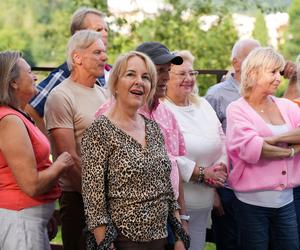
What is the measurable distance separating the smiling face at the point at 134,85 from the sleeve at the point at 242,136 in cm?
86

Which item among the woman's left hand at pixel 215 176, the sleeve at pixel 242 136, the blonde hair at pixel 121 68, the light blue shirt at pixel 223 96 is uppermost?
the blonde hair at pixel 121 68

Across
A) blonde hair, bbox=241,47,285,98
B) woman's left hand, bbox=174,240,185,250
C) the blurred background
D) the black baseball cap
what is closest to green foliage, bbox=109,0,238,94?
the blurred background

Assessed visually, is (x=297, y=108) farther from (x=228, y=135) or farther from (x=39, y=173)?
(x=39, y=173)

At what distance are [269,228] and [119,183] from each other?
125 cm

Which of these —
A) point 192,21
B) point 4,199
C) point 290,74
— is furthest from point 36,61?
point 4,199

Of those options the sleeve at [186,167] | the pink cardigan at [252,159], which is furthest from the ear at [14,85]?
the pink cardigan at [252,159]

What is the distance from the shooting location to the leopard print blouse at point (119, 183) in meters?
2.96

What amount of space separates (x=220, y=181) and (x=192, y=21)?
23.7 ft

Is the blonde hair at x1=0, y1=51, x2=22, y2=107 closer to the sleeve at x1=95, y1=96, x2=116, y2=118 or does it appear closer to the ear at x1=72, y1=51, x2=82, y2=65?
the sleeve at x1=95, y1=96, x2=116, y2=118

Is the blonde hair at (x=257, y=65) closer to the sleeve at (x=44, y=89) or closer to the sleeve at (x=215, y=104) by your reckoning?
the sleeve at (x=215, y=104)

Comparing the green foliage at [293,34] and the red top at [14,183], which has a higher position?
the green foliage at [293,34]

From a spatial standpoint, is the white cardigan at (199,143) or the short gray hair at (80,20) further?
the short gray hair at (80,20)

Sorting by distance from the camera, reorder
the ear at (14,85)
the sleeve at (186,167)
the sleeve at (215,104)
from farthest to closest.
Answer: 1. the sleeve at (215,104)
2. the sleeve at (186,167)
3. the ear at (14,85)

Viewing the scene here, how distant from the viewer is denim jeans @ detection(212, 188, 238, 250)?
4281mm
